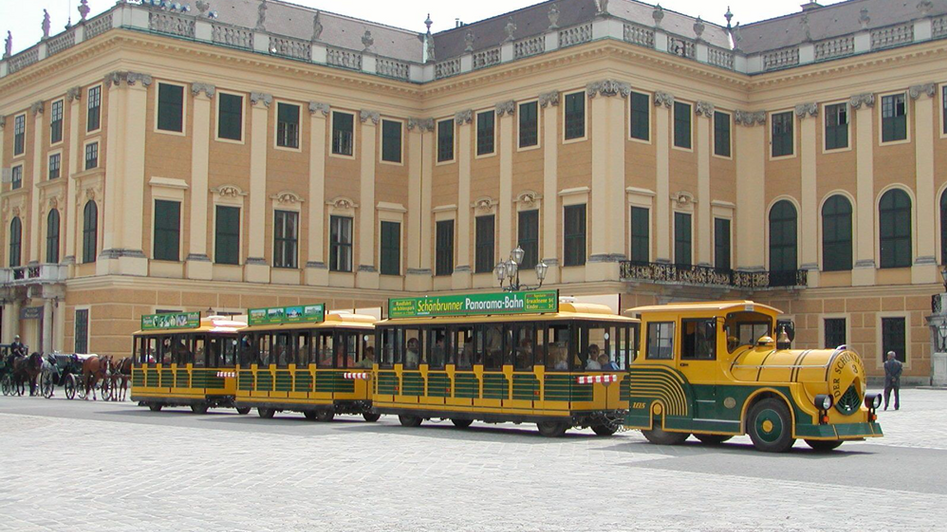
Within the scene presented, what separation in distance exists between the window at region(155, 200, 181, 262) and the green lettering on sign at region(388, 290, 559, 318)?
74.1 feet

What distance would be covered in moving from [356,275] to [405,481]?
126 ft

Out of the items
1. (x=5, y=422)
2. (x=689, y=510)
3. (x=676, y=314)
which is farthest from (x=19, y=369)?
(x=689, y=510)

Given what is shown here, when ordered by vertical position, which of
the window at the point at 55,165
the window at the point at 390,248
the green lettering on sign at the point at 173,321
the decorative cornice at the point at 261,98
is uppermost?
the decorative cornice at the point at 261,98

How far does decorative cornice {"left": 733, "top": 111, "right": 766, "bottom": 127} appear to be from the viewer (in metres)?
53.0

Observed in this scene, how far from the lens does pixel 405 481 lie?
15.5m

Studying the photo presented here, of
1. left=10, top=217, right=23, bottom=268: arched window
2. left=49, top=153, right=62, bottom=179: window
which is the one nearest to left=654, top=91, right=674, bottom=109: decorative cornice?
left=49, top=153, right=62, bottom=179: window

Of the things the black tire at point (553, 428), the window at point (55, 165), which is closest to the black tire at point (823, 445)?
the black tire at point (553, 428)

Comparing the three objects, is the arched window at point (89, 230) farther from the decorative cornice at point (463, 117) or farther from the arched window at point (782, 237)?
the arched window at point (782, 237)

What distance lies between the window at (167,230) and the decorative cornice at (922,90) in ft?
91.4

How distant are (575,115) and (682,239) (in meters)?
6.56

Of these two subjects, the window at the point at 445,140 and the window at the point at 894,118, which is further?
the window at the point at 445,140

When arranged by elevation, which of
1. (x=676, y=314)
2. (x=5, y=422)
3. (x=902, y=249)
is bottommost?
(x=5, y=422)

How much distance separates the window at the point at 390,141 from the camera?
5503 centimetres

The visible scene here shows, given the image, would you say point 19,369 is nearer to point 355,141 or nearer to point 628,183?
point 355,141
